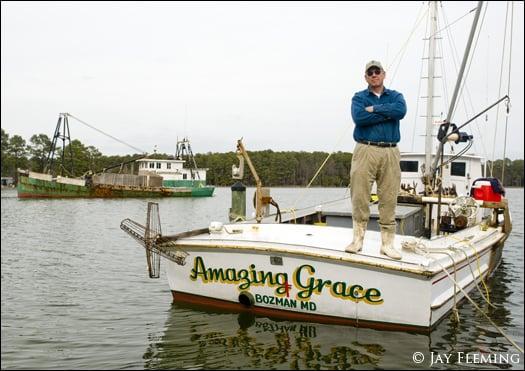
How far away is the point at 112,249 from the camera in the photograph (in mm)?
14969

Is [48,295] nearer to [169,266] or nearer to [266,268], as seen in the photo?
[169,266]

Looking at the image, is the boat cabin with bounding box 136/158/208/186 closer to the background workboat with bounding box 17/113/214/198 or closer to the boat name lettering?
the background workboat with bounding box 17/113/214/198

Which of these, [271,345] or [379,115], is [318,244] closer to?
[271,345]

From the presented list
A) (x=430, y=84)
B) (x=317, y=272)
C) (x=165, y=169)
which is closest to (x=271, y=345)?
(x=317, y=272)

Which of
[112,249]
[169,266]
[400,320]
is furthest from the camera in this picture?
[112,249]

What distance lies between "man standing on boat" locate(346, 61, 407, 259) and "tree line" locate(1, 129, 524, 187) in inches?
2678

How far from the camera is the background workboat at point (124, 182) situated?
1930 inches

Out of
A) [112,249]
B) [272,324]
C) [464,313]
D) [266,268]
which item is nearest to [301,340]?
[272,324]

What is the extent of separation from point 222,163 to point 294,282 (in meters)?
106

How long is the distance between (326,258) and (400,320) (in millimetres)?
1274

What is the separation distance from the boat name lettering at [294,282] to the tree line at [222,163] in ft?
219

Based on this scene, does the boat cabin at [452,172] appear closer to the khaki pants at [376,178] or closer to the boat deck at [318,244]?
the boat deck at [318,244]

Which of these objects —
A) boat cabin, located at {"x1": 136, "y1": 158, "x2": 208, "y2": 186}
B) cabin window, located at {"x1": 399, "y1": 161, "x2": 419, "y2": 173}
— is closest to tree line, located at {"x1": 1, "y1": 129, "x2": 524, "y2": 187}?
boat cabin, located at {"x1": 136, "y1": 158, "x2": 208, "y2": 186}

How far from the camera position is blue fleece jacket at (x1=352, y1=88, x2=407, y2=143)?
568 cm
